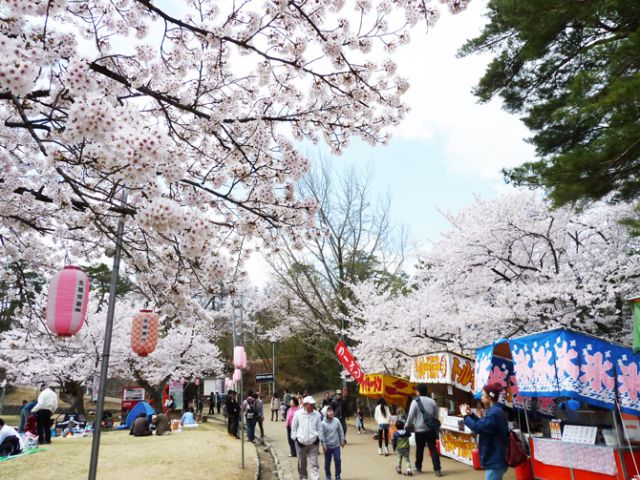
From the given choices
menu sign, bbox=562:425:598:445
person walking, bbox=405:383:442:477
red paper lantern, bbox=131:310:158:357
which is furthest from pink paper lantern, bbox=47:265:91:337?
menu sign, bbox=562:425:598:445

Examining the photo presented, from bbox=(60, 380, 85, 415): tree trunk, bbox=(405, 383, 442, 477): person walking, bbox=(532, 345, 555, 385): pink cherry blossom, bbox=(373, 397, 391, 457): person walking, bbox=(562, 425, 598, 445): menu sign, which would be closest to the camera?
bbox=(532, 345, 555, 385): pink cherry blossom

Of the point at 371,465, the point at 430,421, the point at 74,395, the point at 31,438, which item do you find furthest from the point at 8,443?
the point at 74,395

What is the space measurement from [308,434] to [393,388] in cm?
680

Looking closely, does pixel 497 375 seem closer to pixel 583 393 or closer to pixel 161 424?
pixel 583 393

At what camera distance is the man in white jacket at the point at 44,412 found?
1321 centimetres

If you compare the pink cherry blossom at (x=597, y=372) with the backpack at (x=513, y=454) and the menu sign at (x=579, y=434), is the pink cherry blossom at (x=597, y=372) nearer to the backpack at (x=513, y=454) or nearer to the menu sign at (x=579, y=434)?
the menu sign at (x=579, y=434)

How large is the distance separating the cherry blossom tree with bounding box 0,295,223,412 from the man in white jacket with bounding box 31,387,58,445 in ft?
29.2

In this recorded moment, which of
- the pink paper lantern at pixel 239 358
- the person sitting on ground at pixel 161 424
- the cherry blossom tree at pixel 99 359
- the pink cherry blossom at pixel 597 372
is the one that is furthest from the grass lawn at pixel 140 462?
the cherry blossom tree at pixel 99 359

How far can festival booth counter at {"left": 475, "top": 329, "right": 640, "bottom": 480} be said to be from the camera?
19.6 feet

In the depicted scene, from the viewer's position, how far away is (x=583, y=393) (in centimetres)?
590

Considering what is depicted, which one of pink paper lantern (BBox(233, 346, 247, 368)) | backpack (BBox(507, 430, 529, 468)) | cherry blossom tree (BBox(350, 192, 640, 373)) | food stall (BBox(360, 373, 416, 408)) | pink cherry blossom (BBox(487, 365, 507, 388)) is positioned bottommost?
backpack (BBox(507, 430, 529, 468))

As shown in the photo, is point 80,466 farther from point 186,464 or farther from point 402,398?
point 402,398

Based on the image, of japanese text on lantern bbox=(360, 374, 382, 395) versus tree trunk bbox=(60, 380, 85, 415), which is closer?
japanese text on lantern bbox=(360, 374, 382, 395)

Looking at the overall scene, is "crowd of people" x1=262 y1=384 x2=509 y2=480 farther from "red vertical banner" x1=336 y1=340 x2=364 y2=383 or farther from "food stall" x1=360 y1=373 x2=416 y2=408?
"red vertical banner" x1=336 y1=340 x2=364 y2=383
